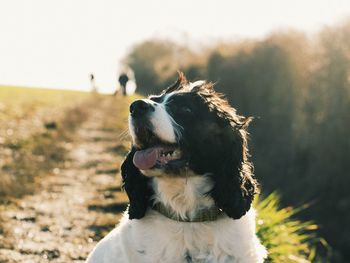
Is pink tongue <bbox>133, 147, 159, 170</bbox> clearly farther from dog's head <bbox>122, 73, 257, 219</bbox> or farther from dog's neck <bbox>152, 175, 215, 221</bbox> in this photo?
dog's neck <bbox>152, 175, 215, 221</bbox>

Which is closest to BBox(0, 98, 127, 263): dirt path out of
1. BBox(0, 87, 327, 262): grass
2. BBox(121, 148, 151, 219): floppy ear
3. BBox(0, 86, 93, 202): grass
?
BBox(0, 87, 327, 262): grass

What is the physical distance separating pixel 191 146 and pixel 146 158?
0.42 m

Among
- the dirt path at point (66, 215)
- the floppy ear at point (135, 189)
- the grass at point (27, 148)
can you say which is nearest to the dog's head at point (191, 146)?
the floppy ear at point (135, 189)

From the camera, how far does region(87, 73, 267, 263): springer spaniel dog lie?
13.1 ft

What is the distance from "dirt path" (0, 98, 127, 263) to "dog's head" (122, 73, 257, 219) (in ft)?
7.12

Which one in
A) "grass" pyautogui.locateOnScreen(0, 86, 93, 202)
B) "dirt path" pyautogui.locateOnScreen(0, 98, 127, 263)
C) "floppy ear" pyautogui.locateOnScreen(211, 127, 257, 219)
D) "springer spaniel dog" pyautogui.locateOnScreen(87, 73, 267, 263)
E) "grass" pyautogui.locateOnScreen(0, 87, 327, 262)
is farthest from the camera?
"grass" pyautogui.locateOnScreen(0, 86, 93, 202)

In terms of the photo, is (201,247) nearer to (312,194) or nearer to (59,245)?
(59,245)

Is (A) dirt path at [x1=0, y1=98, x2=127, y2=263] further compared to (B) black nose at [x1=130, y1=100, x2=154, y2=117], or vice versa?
(A) dirt path at [x1=0, y1=98, x2=127, y2=263]

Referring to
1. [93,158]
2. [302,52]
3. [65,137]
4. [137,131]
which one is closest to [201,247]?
[137,131]

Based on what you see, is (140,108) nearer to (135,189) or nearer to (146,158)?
(146,158)

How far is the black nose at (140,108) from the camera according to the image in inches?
153

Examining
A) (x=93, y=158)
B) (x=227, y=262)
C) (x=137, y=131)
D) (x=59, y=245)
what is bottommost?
(x=93, y=158)

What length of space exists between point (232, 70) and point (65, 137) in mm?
8630

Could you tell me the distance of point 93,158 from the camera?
1361cm
